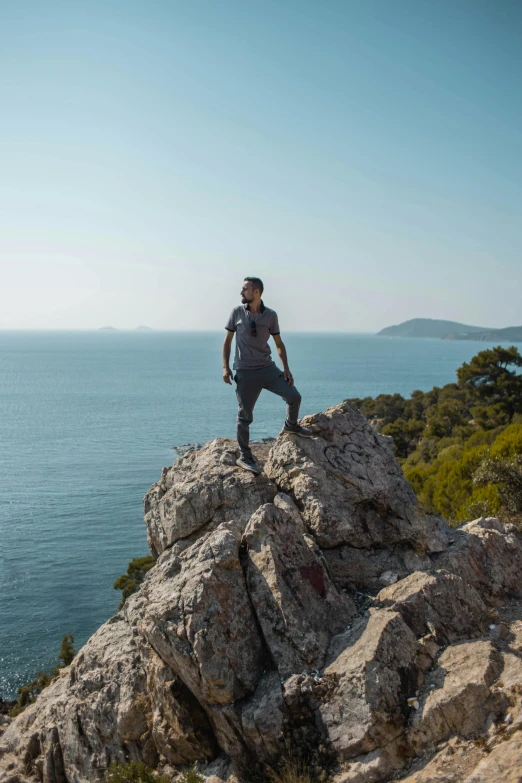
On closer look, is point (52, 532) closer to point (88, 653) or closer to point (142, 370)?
point (88, 653)

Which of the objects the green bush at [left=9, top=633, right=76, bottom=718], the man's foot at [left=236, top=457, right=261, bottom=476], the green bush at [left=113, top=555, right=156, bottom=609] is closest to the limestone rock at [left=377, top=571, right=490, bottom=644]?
the man's foot at [left=236, top=457, right=261, bottom=476]

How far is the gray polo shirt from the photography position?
35.2 ft

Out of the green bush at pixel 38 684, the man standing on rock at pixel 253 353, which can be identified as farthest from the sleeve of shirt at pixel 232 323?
the green bush at pixel 38 684

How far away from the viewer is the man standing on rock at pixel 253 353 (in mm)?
10703

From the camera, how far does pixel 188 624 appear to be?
8289mm

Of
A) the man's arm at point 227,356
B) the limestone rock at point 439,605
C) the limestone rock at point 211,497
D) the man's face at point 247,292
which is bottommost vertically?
the limestone rock at point 439,605

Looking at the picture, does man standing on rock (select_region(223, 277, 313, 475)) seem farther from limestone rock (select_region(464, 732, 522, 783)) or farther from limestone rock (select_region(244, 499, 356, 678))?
limestone rock (select_region(464, 732, 522, 783))

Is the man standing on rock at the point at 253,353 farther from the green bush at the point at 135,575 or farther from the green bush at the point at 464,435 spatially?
the green bush at the point at 135,575

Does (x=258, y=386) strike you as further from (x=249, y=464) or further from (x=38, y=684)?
(x=38, y=684)

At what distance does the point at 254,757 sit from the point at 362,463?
5.59 metres

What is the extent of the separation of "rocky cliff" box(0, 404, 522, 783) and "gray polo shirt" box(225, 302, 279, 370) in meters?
1.90

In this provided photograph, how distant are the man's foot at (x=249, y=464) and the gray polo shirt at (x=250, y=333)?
198cm

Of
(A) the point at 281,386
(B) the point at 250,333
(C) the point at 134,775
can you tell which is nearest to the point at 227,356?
(B) the point at 250,333

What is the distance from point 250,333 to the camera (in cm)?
1068
